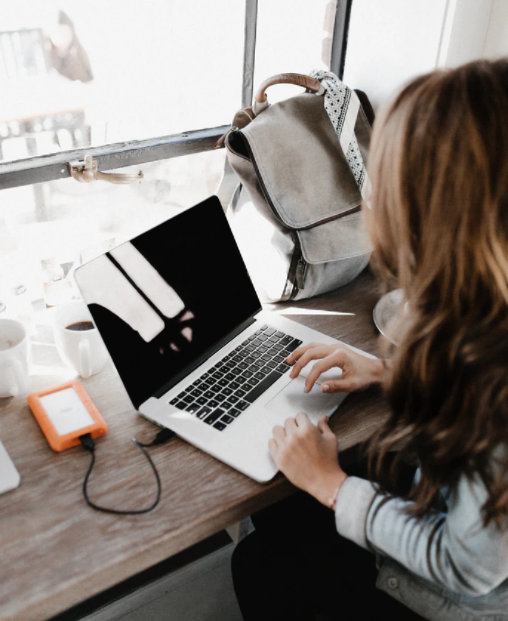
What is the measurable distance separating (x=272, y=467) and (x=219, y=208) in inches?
18.4

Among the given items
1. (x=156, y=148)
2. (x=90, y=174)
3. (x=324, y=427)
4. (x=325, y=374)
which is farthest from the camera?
(x=156, y=148)

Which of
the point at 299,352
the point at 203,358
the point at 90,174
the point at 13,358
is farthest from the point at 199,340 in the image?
the point at 90,174

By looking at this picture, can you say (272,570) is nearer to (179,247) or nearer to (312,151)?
(179,247)

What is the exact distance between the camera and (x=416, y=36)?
47.5 inches

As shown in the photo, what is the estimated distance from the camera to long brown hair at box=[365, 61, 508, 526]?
0.55 metres

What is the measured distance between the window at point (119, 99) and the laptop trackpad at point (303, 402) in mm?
506

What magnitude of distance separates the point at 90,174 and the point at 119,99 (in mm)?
189

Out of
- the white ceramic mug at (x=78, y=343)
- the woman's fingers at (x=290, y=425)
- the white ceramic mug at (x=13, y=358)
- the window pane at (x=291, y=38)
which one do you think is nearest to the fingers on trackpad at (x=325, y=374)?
the woman's fingers at (x=290, y=425)

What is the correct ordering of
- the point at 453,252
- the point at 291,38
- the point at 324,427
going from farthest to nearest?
the point at 291,38 → the point at 324,427 → the point at 453,252

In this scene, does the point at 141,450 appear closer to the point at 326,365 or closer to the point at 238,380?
the point at 238,380

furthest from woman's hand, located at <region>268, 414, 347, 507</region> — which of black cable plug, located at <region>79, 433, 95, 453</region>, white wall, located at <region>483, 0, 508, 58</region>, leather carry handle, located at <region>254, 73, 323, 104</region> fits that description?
white wall, located at <region>483, 0, 508, 58</region>

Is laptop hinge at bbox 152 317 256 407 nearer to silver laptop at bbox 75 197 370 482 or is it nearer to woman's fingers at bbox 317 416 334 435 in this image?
silver laptop at bbox 75 197 370 482

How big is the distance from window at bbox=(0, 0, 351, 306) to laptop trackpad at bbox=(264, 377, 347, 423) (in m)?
0.51

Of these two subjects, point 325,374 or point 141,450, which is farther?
point 325,374
